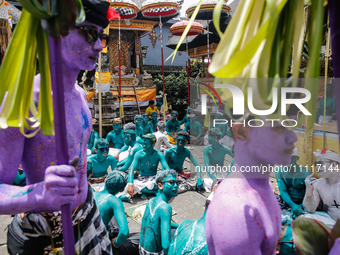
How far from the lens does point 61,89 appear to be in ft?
3.15

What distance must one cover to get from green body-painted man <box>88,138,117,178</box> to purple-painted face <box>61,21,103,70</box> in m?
3.43

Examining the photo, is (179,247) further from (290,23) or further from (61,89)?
(290,23)

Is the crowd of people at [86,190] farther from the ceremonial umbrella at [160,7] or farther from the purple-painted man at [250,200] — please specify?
the ceremonial umbrella at [160,7]

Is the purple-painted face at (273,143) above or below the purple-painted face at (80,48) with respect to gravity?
below

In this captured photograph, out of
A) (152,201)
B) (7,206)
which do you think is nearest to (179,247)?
(152,201)

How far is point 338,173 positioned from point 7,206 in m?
3.29

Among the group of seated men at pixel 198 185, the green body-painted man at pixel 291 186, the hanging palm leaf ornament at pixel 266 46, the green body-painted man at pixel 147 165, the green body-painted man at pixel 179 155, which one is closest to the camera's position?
the hanging palm leaf ornament at pixel 266 46

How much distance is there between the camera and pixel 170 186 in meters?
2.98

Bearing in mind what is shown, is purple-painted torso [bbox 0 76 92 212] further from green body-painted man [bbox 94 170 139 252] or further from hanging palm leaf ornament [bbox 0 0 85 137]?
green body-painted man [bbox 94 170 139 252]

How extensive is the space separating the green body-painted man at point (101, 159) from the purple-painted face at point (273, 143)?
Answer: 3.90 metres

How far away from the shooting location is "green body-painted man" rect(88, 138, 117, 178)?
4.76m

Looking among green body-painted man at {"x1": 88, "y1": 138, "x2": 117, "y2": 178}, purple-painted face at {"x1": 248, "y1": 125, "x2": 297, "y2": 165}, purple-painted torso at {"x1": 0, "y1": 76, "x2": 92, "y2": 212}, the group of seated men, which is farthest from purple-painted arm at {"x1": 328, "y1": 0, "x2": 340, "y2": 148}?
green body-painted man at {"x1": 88, "y1": 138, "x2": 117, "y2": 178}

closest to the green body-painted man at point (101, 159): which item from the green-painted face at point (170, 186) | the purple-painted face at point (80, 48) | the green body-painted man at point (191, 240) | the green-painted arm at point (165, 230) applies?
the green-painted face at point (170, 186)

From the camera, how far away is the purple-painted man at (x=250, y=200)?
1.07 meters
